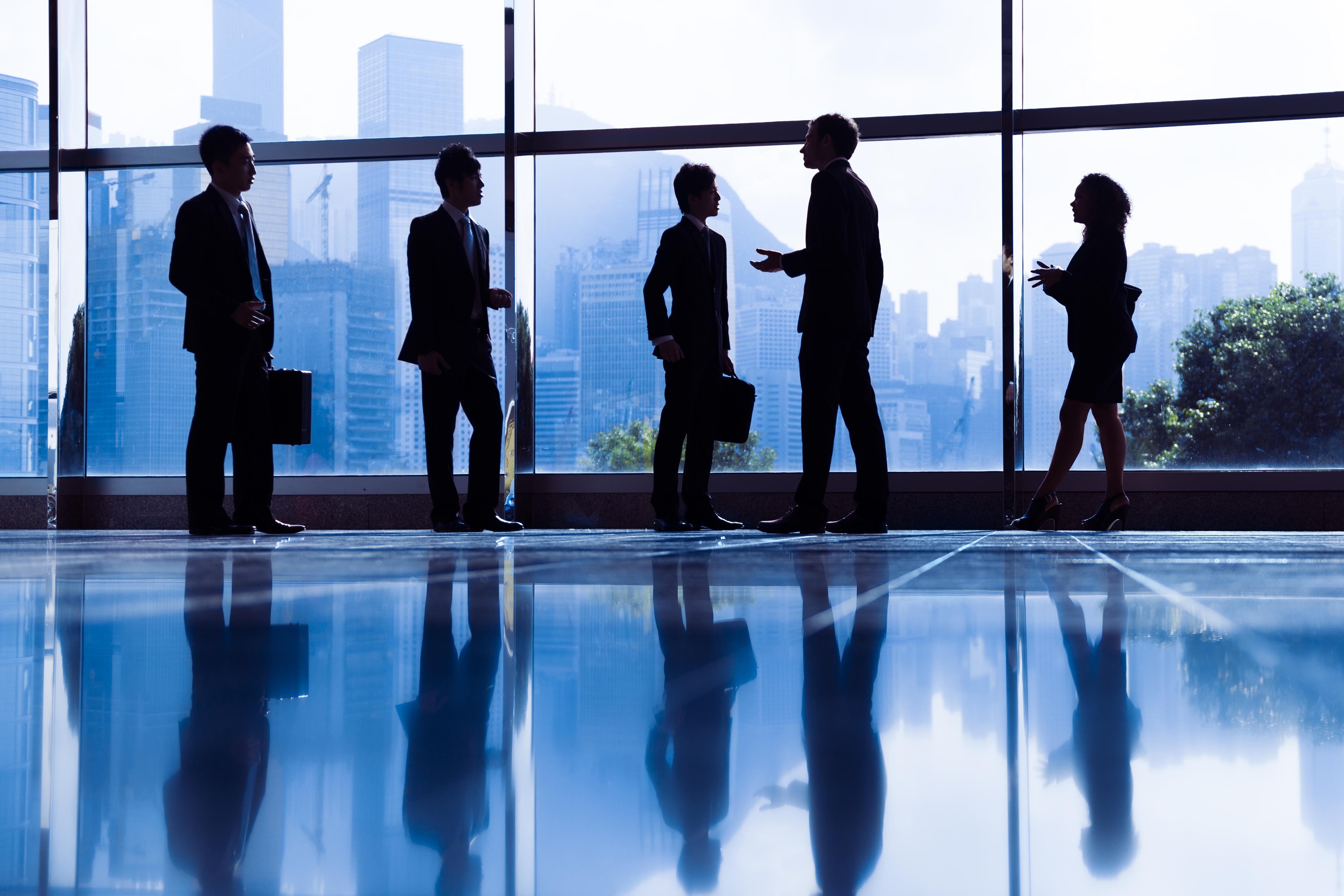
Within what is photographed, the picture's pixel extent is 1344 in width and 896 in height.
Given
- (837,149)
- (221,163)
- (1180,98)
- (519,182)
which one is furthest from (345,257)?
(1180,98)

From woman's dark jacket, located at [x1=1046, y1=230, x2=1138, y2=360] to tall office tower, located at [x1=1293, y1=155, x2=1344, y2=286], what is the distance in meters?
1.64

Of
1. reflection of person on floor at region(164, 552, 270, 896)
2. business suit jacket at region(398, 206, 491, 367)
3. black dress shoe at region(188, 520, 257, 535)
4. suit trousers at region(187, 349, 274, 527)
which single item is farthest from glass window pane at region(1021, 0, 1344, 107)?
reflection of person on floor at region(164, 552, 270, 896)

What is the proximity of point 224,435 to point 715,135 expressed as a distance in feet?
9.48

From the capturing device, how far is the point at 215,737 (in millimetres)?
561

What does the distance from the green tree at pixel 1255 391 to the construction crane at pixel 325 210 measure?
417 cm

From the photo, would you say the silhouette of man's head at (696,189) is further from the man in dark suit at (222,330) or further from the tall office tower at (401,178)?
the tall office tower at (401,178)

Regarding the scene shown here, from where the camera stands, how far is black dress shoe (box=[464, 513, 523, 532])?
4.07 m

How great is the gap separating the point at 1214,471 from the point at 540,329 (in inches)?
132

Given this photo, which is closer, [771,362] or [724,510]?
[724,510]

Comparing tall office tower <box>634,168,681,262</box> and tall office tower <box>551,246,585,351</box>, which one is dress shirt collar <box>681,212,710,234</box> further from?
tall office tower <box>551,246,585,351</box>

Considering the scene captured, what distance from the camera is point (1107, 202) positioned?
3945mm

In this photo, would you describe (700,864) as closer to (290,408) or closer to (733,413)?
(733,413)

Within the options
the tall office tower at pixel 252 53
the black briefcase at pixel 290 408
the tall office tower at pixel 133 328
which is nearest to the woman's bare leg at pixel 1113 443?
the black briefcase at pixel 290 408

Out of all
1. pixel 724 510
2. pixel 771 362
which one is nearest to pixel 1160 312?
pixel 771 362
